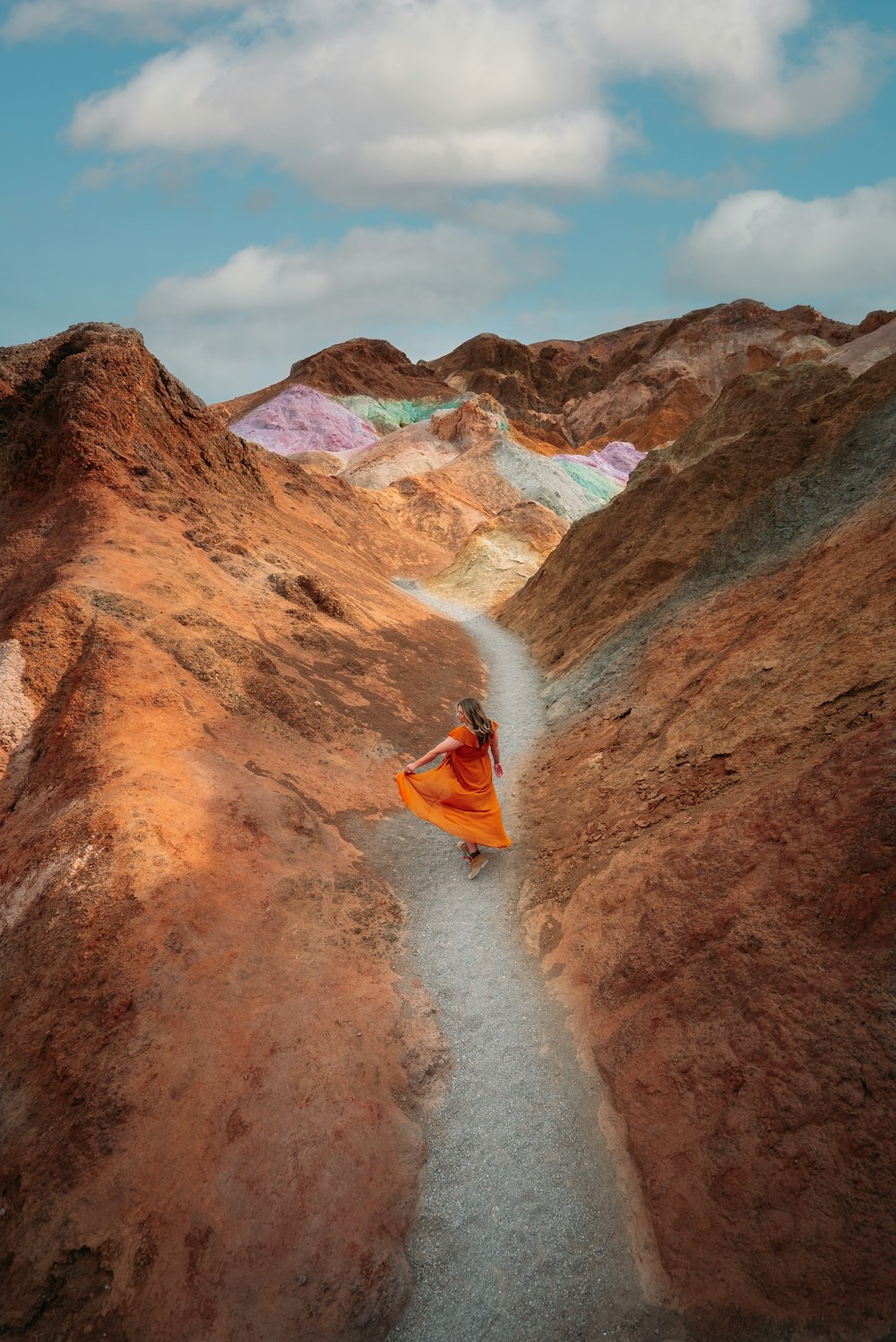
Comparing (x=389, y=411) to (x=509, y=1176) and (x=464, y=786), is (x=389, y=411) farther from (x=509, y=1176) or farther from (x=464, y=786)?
(x=509, y=1176)

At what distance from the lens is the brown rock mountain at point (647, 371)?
5622cm

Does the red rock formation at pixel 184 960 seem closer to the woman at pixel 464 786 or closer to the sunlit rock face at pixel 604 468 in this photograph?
the woman at pixel 464 786

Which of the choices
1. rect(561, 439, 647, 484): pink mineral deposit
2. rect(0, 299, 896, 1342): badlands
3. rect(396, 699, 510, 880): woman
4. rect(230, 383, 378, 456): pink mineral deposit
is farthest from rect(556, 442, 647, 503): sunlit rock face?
rect(396, 699, 510, 880): woman

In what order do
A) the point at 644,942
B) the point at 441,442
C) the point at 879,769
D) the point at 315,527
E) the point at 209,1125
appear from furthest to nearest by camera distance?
the point at 441,442 → the point at 315,527 → the point at 644,942 → the point at 879,769 → the point at 209,1125

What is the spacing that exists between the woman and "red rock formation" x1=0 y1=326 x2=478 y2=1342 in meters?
1.01

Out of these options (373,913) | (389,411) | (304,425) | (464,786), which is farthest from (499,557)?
(389,411)

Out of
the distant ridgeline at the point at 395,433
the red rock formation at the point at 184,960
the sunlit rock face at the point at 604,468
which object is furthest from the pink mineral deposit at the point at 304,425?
the red rock formation at the point at 184,960

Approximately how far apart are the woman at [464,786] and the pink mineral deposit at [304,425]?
149 ft

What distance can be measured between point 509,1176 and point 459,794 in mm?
3489

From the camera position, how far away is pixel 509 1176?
4.64 meters

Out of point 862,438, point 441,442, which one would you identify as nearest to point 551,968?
point 862,438

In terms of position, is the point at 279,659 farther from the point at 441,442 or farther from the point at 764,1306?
the point at 441,442

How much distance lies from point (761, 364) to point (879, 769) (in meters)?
64.2

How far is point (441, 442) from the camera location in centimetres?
4366
